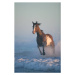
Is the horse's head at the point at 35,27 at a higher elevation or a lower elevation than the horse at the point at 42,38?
higher

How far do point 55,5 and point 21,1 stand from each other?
3.29 feet

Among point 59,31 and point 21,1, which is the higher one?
point 21,1

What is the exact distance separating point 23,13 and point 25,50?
1084 mm

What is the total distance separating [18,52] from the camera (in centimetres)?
386

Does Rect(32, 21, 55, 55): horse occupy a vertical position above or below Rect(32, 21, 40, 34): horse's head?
below

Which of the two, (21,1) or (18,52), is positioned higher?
(21,1)

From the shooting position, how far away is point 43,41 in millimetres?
3926

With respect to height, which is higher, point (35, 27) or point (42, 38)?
point (35, 27)
